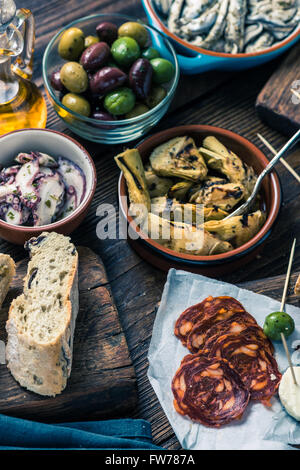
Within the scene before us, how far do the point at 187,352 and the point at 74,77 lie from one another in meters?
0.85

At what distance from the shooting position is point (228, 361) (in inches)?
59.4

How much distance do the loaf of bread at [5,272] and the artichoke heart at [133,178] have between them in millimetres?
374

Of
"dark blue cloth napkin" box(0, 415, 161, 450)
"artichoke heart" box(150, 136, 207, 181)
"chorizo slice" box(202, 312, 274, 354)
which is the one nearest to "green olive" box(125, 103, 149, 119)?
"artichoke heart" box(150, 136, 207, 181)

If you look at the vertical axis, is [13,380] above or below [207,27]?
below

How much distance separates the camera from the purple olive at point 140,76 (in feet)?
5.51

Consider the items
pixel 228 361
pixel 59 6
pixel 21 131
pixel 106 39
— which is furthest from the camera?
pixel 59 6

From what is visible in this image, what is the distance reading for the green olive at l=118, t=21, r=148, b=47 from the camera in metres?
1.77

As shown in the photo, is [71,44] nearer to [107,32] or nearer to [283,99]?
[107,32]

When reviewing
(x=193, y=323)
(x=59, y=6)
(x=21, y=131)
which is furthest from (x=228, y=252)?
(x=59, y=6)

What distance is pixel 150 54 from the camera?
1.76m

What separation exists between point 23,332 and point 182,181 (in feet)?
2.09

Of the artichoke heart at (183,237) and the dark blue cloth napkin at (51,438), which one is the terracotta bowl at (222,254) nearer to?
the artichoke heart at (183,237)

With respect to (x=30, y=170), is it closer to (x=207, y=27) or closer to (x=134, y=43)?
(x=134, y=43)
